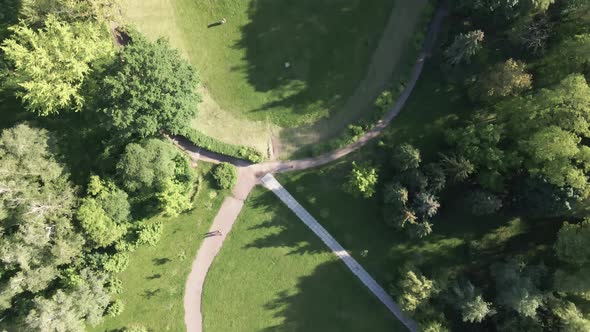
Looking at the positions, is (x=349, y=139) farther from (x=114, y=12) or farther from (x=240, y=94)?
(x=114, y=12)

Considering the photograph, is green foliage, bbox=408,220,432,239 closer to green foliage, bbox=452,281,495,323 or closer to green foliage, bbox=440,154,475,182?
green foliage, bbox=440,154,475,182

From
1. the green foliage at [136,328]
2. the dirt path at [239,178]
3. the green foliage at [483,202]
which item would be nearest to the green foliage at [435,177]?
the green foliage at [483,202]

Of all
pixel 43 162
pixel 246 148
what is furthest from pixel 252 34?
pixel 43 162

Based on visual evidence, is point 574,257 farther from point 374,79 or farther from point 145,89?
point 145,89

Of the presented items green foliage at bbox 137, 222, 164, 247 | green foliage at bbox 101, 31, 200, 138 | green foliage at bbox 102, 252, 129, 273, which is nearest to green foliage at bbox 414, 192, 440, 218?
green foliage at bbox 101, 31, 200, 138

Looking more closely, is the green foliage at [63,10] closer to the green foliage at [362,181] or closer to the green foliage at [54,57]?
the green foliage at [54,57]
